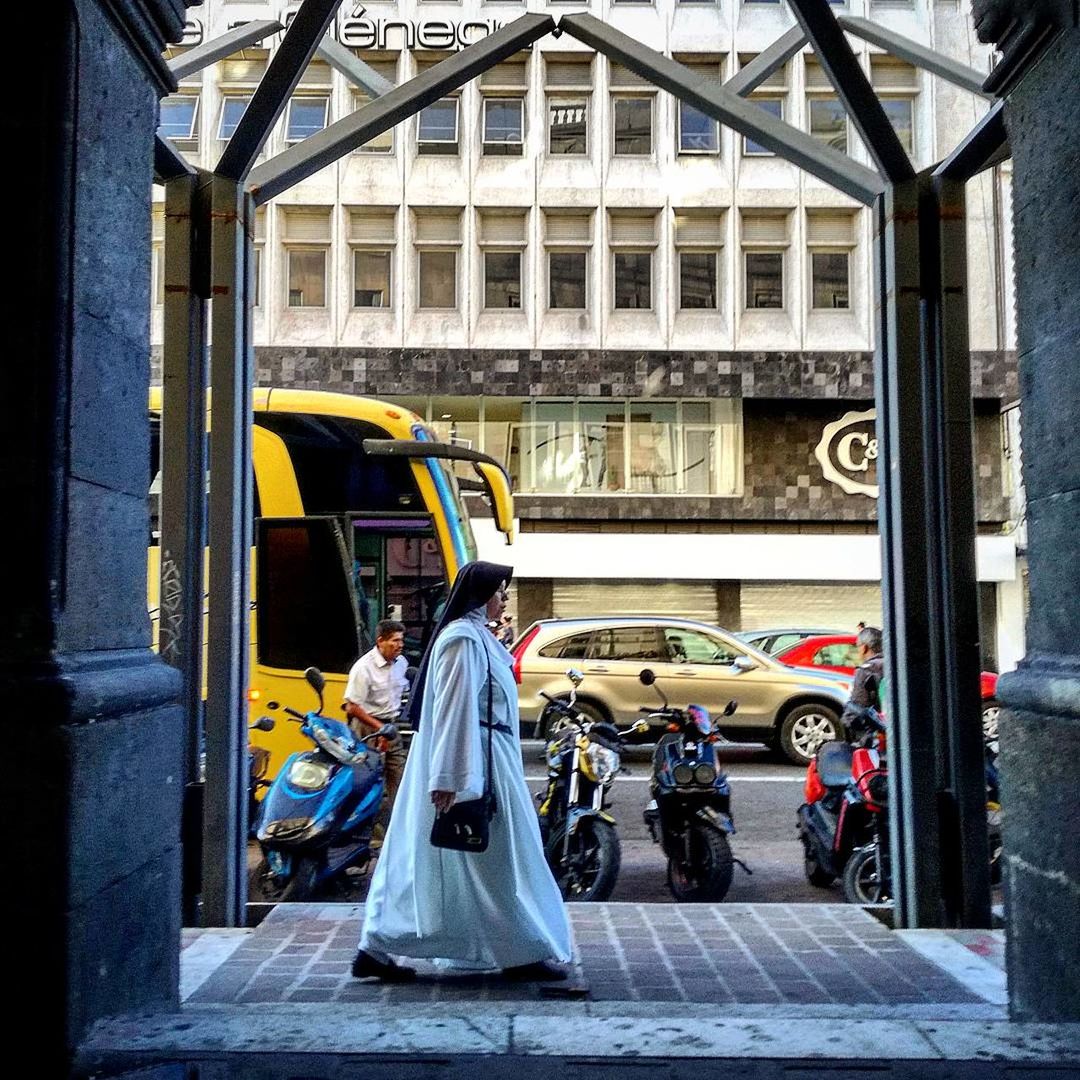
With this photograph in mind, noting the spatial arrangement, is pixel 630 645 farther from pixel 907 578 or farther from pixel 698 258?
pixel 698 258

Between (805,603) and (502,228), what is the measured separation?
973 cm

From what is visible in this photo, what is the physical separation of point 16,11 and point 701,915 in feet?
15.8

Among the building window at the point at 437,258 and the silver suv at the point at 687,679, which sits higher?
the building window at the point at 437,258

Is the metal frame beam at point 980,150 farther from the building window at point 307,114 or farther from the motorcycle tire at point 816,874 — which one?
the building window at point 307,114

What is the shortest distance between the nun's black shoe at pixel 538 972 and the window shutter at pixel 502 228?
23.2 metres

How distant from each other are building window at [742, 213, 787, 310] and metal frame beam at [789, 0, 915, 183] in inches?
835

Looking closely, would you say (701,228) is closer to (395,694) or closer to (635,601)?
(635,601)

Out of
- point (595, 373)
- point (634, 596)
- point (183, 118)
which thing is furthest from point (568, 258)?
point (183, 118)

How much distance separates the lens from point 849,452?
26.5 m

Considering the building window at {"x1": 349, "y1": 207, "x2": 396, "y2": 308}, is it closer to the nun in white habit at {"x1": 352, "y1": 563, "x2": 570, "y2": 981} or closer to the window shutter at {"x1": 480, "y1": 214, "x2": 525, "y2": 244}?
the window shutter at {"x1": 480, "y1": 214, "x2": 525, "y2": 244}

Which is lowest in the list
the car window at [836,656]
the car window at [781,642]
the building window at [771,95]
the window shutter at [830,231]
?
the car window at [836,656]

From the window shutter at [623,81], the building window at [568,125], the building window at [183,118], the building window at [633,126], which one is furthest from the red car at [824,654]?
the building window at [183,118]

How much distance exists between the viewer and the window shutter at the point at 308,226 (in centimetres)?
2695

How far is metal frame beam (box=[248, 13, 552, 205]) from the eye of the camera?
6328 millimetres
